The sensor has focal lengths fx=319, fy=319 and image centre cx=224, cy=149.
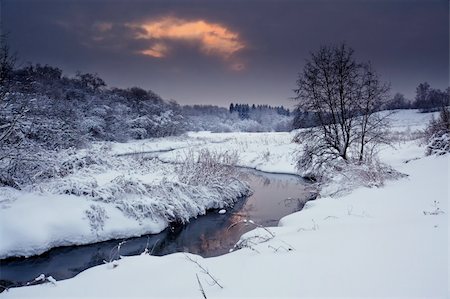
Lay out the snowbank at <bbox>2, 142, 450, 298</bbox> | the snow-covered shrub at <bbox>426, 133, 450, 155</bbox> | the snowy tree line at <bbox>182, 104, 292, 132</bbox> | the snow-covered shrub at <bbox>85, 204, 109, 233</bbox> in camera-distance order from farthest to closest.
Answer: the snowy tree line at <bbox>182, 104, 292, 132</bbox> → the snow-covered shrub at <bbox>426, 133, 450, 155</bbox> → the snow-covered shrub at <bbox>85, 204, 109, 233</bbox> → the snowbank at <bbox>2, 142, 450, 298</bbox>

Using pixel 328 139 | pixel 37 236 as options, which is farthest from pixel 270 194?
pixel 37 236

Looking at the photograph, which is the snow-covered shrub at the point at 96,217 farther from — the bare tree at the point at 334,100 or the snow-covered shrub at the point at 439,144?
the snow-covered shrub at the point at 439,144

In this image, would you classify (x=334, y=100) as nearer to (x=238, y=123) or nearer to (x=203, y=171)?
(x=203, y=171)

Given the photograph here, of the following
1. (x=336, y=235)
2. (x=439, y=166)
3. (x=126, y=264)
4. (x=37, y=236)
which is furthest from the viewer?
(x=439, y=166)

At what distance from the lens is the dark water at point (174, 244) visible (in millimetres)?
8320

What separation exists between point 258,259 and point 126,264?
2.49 metres

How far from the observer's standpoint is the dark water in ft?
27.3

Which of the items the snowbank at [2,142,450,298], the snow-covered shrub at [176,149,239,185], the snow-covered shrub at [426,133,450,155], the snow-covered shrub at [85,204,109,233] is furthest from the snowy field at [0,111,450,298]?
the snow-covered shrub at [426,133,450,155]

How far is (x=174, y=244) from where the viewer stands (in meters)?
10.2

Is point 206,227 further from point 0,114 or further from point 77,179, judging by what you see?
point 0,114

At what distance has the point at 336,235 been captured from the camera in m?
4.51

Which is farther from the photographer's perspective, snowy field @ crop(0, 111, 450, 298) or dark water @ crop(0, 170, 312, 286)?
dark water @ crop(0, 170, 312, 286)

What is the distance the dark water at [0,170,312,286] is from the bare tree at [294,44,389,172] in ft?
10.5

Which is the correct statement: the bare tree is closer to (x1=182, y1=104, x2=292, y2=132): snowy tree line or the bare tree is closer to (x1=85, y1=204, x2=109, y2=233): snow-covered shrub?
(x1=85, y1=204, x2=109, y2=233): snow-covered shrub
